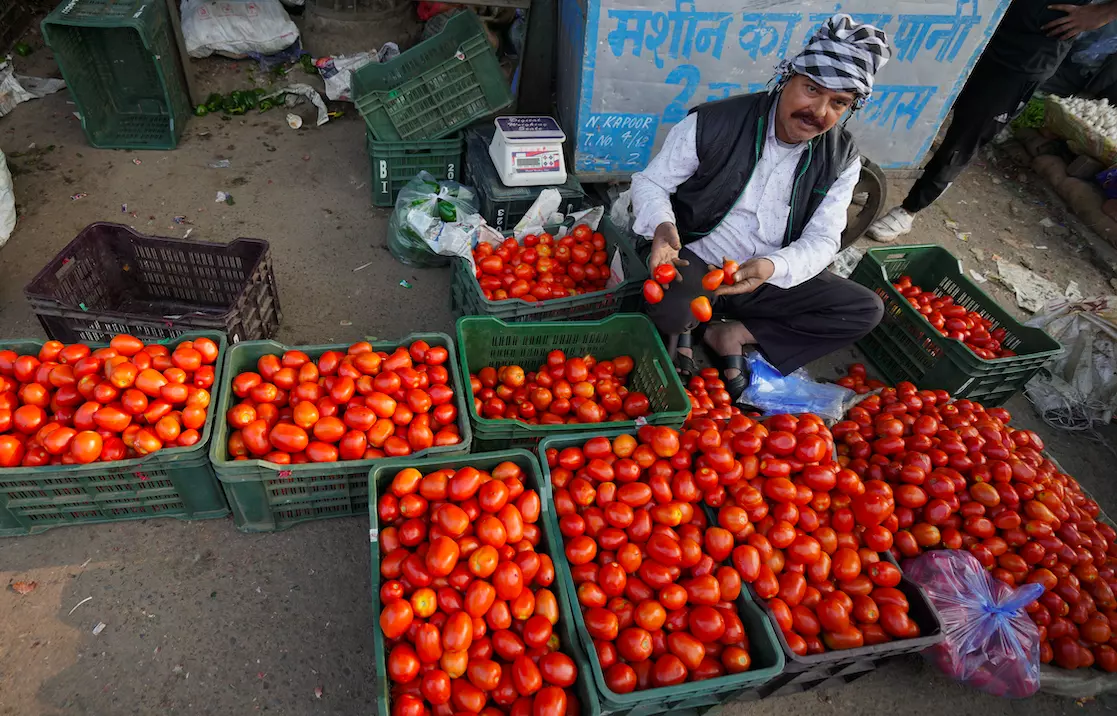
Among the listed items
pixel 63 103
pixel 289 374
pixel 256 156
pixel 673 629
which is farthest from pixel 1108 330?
pixel 63 103

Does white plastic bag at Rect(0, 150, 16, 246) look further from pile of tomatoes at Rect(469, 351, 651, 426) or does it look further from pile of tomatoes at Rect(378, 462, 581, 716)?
pile of tomatoes at Rect(378, 462, 581, 716)

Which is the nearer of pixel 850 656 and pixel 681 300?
pixel 850 656

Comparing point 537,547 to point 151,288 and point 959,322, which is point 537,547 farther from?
point 959,322

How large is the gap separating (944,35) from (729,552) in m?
3.92

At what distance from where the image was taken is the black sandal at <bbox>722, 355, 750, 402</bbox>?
3.56 m

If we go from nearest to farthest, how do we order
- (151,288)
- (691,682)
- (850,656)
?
(691,682)
(850,656)
(151,288)

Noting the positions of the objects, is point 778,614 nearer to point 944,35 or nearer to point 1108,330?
point 1108,330

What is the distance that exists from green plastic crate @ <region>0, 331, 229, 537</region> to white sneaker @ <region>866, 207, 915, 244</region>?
4.77 metres

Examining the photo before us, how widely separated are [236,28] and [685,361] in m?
4.97

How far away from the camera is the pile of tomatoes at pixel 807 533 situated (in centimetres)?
224

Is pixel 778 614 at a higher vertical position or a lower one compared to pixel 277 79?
higher

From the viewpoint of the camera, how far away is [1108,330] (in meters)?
3.89

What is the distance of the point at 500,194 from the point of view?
3.94 m

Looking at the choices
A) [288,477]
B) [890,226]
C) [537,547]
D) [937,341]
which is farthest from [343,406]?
[890,226]
